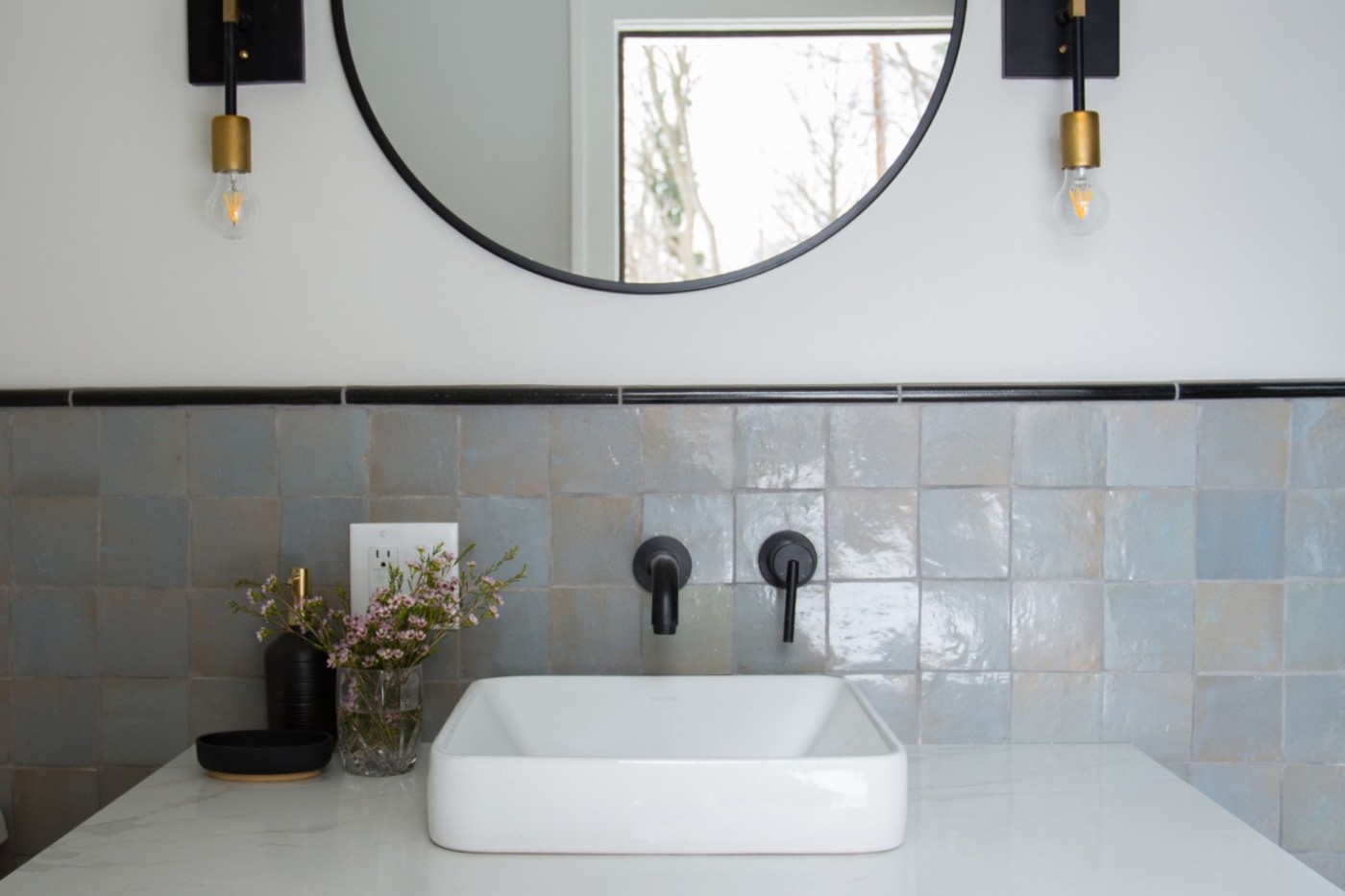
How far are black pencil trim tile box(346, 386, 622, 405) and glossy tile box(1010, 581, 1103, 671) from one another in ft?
1.89

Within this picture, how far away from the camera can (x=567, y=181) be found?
4.84 ft

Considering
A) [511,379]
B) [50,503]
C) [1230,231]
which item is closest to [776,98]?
[511,379]

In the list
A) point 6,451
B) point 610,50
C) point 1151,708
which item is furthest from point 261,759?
point 1151,708

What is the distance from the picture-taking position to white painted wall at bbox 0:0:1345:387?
4.83ft

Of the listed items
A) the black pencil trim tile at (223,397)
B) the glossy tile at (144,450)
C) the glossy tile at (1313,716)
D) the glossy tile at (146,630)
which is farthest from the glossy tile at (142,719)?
the glossy tile at (1313,716)

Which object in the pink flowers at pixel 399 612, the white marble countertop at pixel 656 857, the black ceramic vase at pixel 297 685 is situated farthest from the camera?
the black ceramic vase at pixel 297 685

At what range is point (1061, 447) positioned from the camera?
146 centimetres

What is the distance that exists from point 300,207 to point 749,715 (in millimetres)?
846

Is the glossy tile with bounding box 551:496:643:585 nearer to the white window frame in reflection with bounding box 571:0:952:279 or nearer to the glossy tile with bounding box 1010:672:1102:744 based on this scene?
the white window frame in reflection with bounding box 571:0:952:279

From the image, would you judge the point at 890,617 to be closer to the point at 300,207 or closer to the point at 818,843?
the point at 818,843

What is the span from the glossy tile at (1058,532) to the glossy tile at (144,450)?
1.05 metres

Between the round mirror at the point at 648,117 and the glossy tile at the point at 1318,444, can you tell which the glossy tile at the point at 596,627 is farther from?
the glossy tile at the point at 1318,444

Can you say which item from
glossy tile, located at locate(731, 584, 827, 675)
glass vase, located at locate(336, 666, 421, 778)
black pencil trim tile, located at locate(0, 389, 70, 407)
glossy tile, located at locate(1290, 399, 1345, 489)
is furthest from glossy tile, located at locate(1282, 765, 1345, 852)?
black pencil trim tile, located at locate(0, 389, 70, 407)

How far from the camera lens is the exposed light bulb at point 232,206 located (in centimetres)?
143
